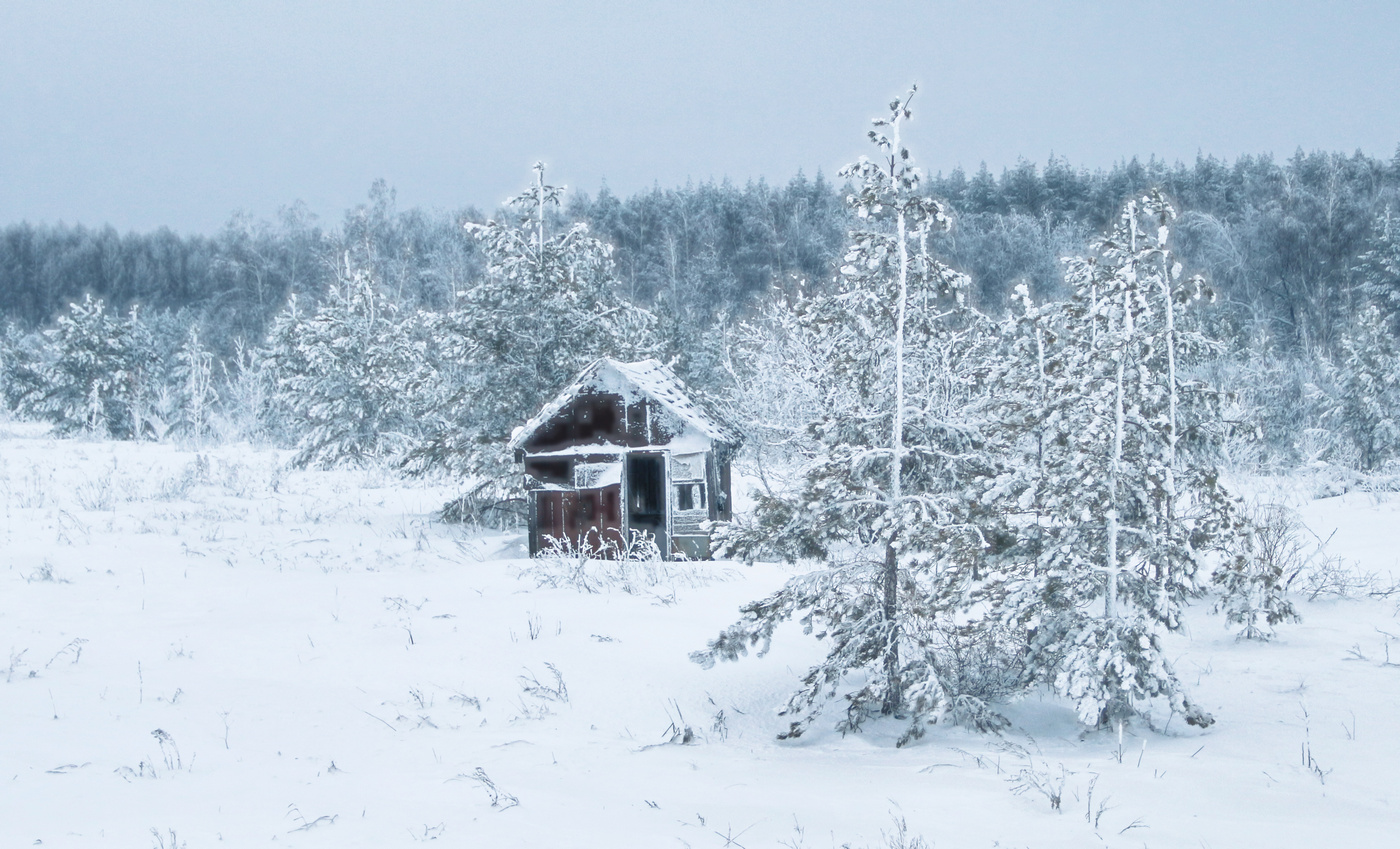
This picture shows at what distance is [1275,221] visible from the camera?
2165 inches

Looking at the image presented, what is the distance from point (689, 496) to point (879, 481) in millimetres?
9782

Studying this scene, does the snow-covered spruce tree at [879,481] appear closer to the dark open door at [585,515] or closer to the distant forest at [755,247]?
the dark open door at [585,515]

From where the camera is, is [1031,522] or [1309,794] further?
[1031,522]

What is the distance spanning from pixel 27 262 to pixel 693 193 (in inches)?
2691

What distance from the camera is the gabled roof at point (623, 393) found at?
16484mm

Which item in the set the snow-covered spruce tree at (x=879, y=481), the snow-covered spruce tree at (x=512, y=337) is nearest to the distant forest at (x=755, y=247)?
the snow-covered spruce tree at (x=512, y=337)

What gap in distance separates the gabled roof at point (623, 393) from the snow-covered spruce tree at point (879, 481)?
9.13m

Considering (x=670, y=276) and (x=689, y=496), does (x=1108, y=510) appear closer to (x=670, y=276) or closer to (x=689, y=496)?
(x=689, y=496)

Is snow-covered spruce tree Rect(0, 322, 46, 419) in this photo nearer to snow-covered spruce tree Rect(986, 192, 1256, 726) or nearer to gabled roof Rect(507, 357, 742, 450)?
gabled roof Rect(507, 357, 742, 450)

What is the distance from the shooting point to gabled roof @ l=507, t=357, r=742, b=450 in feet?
54.1

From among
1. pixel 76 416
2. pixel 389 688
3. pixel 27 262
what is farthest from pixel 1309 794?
pixel 27 262

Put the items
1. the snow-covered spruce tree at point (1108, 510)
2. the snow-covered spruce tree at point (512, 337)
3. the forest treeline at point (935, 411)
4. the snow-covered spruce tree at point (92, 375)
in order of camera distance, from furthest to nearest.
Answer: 1. the snow-covered spruce tree at point (92, 375)
2. the snow-covered spruce tree at point (512, 337)
3. the forest treeline at point (935, 411)
4. the snow-covered spruce tree at point (1108, 510)

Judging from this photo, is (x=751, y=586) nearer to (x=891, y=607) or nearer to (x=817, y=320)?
(x=891, y=607)

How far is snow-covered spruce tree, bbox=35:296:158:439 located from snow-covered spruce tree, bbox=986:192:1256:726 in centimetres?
4036
